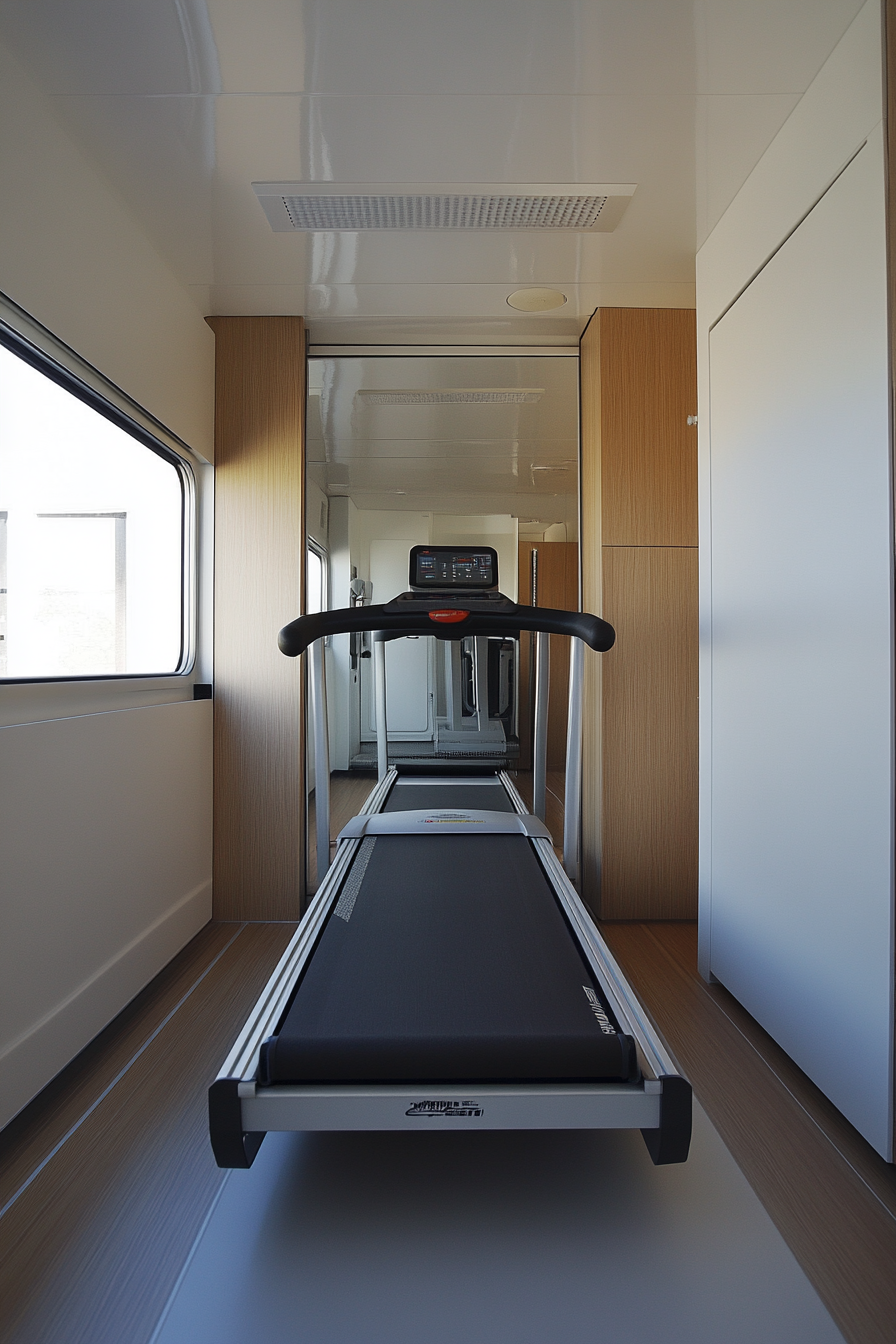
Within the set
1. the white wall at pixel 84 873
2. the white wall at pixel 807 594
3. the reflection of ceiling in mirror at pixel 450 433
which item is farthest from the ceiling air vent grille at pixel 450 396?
the white wall at pixel 84 873

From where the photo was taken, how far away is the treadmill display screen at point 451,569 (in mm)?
3090

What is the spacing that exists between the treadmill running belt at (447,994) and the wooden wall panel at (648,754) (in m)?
0.96

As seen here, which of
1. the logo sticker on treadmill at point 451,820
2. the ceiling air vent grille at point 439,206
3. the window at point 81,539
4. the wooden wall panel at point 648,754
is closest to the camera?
the window at point 81,539

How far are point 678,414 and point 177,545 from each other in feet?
7.03

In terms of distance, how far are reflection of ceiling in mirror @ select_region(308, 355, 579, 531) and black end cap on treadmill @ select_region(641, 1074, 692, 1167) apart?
8.47 feet

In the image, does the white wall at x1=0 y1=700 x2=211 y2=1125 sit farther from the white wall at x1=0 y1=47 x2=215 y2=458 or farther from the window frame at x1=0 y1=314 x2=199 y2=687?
the white wall at x1=0 y1=47 x2=215 y2=458

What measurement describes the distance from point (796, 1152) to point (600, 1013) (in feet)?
1.87

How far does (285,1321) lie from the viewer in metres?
1.28

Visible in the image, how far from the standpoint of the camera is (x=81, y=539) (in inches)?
93.2

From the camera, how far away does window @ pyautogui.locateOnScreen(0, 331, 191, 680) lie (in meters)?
1.96

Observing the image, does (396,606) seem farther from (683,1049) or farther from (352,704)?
(683,1049)

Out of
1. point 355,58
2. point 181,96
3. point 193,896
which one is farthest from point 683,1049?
point 181,96

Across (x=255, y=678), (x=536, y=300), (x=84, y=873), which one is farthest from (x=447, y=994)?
(x=536, y=300)

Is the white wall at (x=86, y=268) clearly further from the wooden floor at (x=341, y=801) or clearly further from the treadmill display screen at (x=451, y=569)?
the wooden floor at (x=341, y=801)
